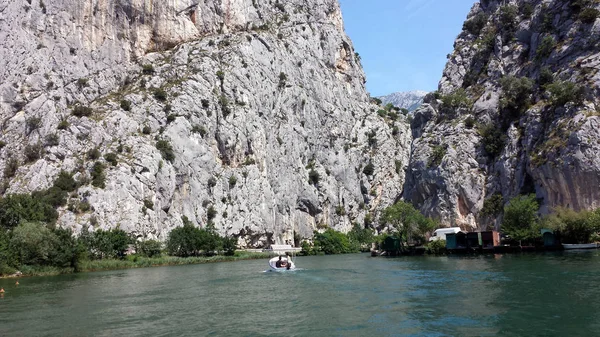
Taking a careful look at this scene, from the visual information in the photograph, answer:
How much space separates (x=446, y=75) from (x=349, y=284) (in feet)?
307

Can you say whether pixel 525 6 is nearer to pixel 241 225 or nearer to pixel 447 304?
pixel 241 225

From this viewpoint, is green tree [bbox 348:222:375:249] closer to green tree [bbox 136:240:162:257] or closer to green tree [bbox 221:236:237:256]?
green tree [bbox 221:236:237:256]

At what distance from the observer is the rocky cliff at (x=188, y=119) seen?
9569 centimetres

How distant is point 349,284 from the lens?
41781 millimetres

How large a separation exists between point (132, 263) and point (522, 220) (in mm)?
66053

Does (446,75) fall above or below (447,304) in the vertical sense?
above

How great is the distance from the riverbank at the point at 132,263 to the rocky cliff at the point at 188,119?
10.1m

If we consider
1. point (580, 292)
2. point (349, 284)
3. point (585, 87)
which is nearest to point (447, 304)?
point (580, 292)

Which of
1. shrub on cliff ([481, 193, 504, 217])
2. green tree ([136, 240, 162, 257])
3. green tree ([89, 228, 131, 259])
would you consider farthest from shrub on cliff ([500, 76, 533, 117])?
green tree ([89, 228, 131, 259])

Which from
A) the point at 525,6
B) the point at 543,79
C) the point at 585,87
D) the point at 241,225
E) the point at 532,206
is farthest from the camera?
the point at 241,225

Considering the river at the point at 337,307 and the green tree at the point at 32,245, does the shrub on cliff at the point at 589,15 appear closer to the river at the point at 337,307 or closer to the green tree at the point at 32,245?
the river at the point at 337,307

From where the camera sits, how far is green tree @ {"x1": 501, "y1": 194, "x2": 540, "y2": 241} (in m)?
72.7

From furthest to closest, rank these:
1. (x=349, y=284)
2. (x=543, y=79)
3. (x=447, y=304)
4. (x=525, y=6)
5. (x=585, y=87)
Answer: (x=525, y=6), (x=543, y=79), (x=585, y=87), (x=349, y=284), (x=447, y=304)

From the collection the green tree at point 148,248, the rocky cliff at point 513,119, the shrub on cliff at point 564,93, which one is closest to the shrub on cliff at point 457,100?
the rocky cliff at point 513,119
